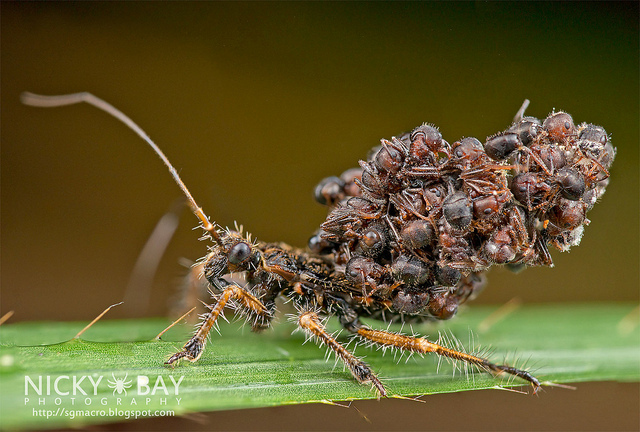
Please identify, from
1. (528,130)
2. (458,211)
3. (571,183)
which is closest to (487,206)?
(458,211)

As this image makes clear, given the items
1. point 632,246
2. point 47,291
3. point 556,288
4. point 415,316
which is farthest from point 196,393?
point 632,246

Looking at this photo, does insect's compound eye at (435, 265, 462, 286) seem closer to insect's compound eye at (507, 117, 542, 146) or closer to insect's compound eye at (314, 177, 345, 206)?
insect's compound eye at (507, 117, 542, 146)

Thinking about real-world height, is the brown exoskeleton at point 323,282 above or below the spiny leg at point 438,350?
above

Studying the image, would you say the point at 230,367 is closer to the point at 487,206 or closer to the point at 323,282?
the point at 323,282

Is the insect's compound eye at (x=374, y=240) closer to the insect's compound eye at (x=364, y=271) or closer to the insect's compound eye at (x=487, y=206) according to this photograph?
the insect's compound eye at (x=364, y=271)

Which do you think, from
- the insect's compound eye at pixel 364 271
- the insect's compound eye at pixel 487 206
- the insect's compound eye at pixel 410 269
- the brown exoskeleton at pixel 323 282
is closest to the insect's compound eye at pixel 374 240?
the brown exoskeleton at pixel 323 282

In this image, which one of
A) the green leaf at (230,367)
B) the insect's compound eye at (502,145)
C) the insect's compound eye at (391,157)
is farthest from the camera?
the insect's compound eye at (391,157)

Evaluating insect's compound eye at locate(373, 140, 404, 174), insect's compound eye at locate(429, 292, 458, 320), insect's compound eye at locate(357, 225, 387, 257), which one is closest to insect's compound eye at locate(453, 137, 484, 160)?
insect's compound eye at locate(373, 140, 404, 174)

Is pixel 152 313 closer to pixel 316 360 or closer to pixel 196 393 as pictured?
pixel 316 360
